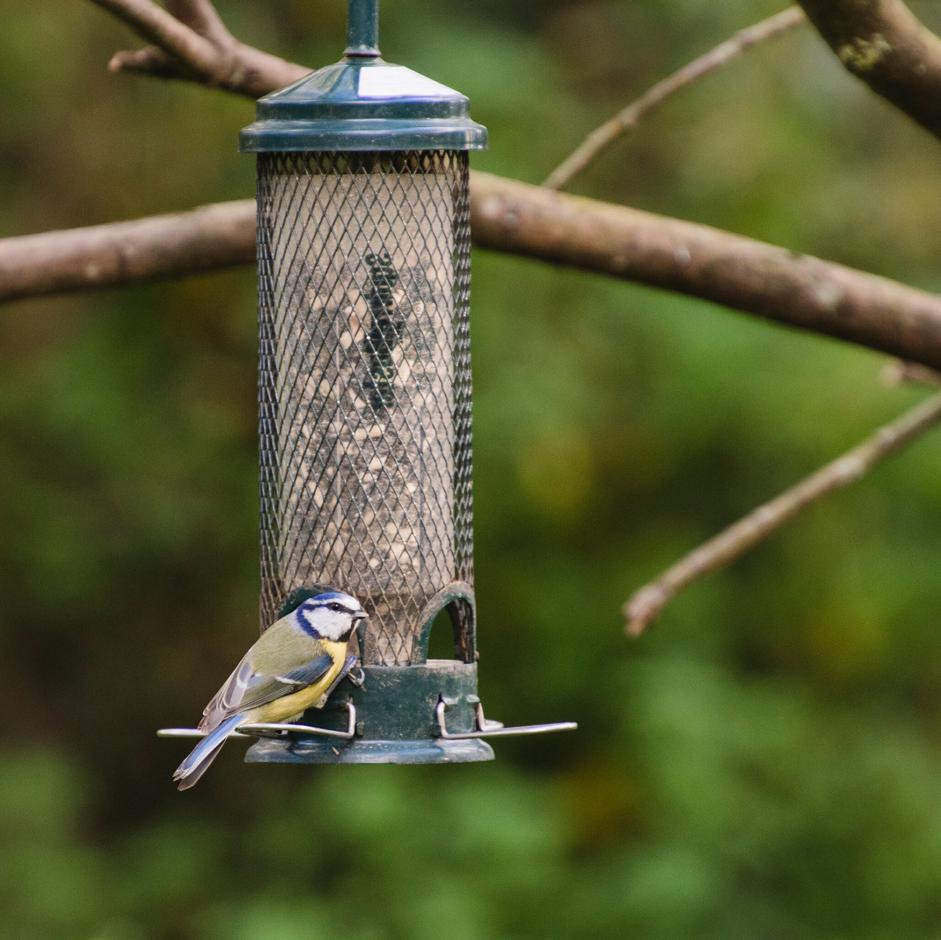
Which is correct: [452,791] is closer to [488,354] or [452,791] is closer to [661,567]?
[661,567]

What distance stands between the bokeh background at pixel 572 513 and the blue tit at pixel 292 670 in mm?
3097

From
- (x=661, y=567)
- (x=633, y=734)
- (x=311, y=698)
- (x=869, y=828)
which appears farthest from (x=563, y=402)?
(x=311, y=698)

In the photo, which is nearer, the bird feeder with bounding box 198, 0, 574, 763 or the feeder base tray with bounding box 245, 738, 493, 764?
the feeder base tray with bounding box 245, 738, 493, 764

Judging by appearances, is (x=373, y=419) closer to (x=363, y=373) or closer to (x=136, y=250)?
(x=363, y=373)

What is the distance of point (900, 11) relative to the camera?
101 inches

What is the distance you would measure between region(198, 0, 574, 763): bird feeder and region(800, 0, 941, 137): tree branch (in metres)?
0.69

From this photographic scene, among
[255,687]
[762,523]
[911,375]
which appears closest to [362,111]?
[255,687]

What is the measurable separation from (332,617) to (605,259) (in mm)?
963

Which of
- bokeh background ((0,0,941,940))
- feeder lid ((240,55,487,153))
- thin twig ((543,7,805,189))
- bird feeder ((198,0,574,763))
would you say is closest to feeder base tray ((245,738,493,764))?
bird feeder ((198,0,574,763))

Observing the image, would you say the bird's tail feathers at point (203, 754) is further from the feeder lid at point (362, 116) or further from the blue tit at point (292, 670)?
the feeder lid at point (362, 116)

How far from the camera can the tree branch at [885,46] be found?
253cm

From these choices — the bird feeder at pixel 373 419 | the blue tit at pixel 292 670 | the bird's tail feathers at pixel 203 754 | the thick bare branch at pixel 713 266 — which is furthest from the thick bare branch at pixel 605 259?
the bird's tail feathers at pixel 203 754

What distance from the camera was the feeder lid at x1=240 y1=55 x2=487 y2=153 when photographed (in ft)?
9.41

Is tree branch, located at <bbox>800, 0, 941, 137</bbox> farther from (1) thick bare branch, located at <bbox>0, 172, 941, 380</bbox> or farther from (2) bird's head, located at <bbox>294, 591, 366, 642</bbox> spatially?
(2) bird's head, located at <bbox>294, 591, 366, 642</bbox>
